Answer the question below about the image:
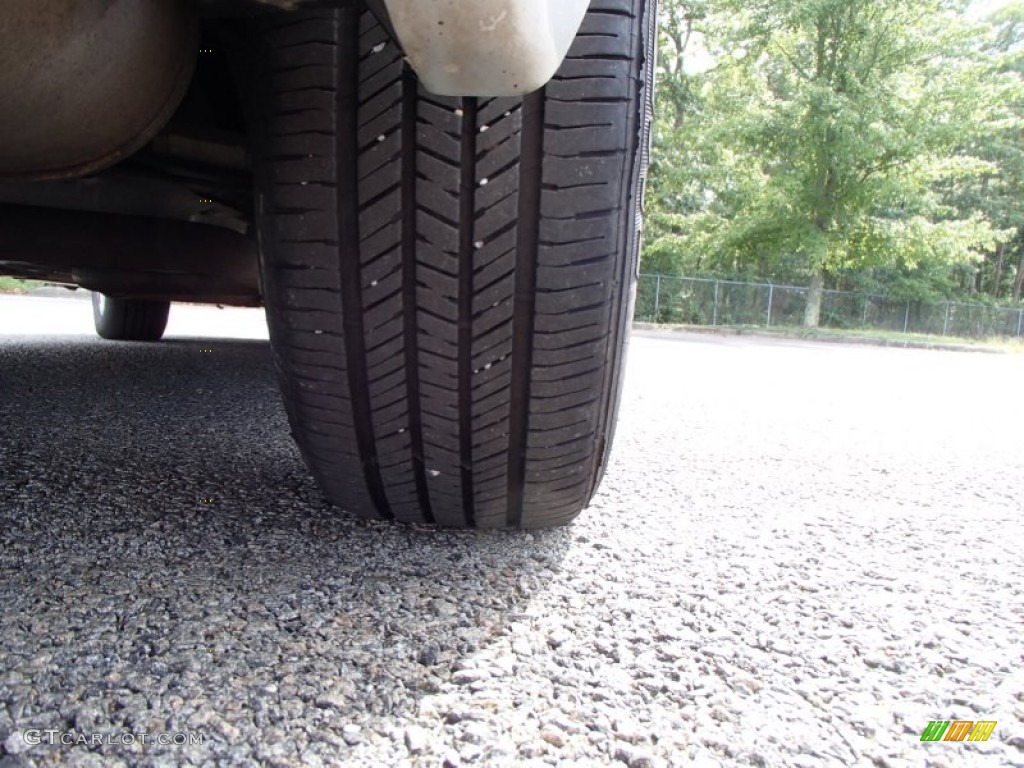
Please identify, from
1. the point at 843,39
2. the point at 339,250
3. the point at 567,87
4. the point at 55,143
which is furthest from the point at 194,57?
the point at 843,39

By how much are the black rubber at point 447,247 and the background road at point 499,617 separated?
0.67 feet

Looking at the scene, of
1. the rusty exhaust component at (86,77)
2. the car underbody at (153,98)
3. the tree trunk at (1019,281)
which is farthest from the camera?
the tree trunk at (1019,281)

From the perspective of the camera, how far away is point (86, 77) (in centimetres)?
84

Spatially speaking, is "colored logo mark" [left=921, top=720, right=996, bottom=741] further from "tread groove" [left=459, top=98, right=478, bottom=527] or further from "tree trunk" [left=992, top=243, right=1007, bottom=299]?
"tree trunk" [left=992, top=243, right=1007, bottom=299]

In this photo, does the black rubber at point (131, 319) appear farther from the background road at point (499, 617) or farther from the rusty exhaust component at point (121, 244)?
the background road at point (499, 617)

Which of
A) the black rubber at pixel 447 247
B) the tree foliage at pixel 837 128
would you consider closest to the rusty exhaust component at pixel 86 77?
the black rubber at pixel 447 247

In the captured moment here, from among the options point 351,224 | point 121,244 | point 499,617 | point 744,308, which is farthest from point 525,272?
point 744,308

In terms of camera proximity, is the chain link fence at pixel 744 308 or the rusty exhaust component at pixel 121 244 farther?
the chain link fence at pixel 744 308

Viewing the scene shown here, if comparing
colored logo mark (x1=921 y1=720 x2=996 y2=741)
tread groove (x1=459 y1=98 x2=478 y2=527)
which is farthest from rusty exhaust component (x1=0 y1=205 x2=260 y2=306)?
colored logo mark (x1=921 y1=720 x2=996 y2=741)

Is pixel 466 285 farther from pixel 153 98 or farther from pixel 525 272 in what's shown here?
pixel 153 98

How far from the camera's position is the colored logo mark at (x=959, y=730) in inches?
28.6

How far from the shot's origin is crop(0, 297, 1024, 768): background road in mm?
689

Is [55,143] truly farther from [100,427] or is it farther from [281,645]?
[100,427]

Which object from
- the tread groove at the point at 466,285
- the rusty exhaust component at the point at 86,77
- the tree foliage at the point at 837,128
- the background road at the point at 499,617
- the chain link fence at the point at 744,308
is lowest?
the chain link fence at the point at 744,308
